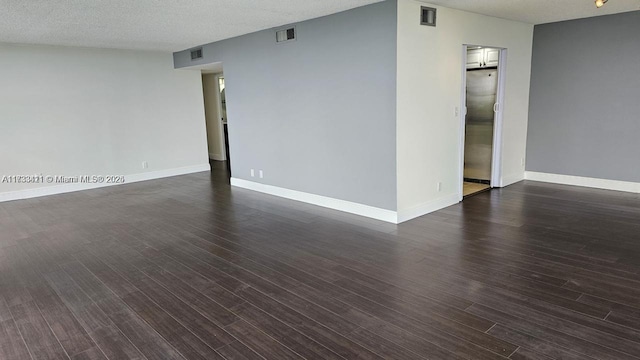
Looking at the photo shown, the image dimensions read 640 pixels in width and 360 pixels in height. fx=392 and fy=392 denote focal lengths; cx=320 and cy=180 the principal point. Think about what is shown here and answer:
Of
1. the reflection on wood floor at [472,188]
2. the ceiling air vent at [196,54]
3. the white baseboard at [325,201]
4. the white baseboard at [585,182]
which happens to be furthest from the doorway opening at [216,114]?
the white baseboard at [585,182]

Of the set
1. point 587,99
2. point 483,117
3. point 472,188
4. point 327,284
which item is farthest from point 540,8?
point 327,284

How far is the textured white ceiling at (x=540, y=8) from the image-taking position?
4352 millimetres

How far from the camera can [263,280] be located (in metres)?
3.17

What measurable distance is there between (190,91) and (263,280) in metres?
6.06

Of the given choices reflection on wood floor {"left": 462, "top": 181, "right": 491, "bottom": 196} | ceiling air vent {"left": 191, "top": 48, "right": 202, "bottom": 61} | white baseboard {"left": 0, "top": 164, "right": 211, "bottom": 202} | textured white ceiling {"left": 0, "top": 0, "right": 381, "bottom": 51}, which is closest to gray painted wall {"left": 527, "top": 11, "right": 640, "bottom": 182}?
reflection on wood floor {"left": 462, "top": 181, "right": 491, "bottom": 196}

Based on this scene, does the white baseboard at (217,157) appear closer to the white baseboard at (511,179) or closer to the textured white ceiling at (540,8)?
the white baseboard at (511,179)

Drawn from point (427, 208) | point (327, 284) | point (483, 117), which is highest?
point (483, 117)

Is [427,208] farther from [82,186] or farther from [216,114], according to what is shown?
[216,114]

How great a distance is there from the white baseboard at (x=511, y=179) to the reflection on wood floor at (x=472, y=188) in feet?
0.81

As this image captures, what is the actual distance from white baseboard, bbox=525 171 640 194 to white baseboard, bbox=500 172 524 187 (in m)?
0.17

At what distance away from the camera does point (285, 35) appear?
530 cm

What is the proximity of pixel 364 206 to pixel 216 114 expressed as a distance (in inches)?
241

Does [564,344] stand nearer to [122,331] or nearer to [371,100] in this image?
[122,331]

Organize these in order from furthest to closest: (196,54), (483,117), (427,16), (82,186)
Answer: (196,54)
(82,186)
(483,117)
(427,16)
